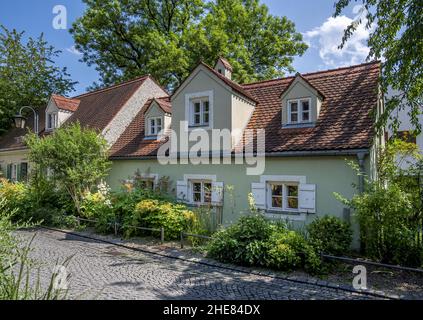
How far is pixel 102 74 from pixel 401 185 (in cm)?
2782

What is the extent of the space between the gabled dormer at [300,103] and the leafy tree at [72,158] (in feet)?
27.3

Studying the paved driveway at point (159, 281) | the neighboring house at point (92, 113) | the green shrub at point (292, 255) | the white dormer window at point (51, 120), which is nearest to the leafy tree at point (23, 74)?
the neighboring house at point (92, 113)

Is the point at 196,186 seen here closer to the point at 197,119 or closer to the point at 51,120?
the point at 197,119

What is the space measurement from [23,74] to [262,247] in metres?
27.2

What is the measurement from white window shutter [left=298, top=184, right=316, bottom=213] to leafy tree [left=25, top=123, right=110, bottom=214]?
882 cm

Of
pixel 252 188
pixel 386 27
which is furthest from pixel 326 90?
pixel 252 188

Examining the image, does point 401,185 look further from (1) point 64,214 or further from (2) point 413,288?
(1) point 64,214

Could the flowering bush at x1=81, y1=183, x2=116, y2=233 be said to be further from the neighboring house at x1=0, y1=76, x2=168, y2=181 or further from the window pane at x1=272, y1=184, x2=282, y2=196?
the window pane at x1=272, y1=184, x2=282, y2=196

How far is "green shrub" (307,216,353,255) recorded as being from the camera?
8086mm

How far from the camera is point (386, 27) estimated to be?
884 cm

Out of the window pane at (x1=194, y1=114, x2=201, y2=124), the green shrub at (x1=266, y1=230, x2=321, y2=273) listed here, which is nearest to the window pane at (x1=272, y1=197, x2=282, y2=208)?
the green shrub at (x1=266, y1=230, x2=321, y2=273)

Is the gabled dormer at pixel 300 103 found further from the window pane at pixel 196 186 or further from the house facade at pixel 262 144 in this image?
the window pane at pixel 196 186

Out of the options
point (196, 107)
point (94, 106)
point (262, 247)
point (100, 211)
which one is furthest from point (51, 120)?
point (262, 247)
